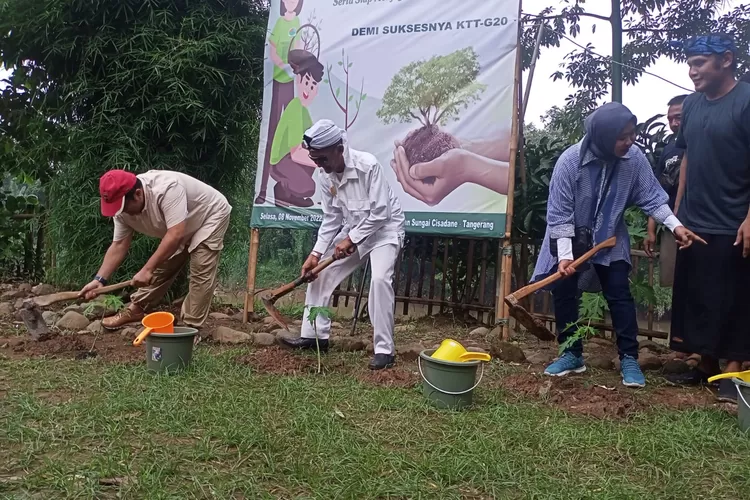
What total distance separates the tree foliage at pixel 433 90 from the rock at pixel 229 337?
81.1 inches

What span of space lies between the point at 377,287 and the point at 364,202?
0.53 m

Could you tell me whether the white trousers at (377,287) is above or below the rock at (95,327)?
above

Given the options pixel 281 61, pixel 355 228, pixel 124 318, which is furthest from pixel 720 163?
pixel 124 318

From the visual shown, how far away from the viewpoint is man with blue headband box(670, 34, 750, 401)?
3146mm

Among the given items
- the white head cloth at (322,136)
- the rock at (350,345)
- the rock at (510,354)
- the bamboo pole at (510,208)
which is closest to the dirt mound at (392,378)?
the rock at (350,345)

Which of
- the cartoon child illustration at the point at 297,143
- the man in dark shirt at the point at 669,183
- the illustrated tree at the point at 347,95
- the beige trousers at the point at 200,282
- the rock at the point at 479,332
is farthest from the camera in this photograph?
the cartoon child illustration at the point at 297,143

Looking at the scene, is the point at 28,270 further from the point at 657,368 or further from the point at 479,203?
the point at 657,368

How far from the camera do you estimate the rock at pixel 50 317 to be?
15.2 ft

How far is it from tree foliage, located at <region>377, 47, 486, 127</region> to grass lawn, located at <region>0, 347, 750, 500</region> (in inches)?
95.7

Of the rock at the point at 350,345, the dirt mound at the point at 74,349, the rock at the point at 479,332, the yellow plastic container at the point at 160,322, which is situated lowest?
the dirt mound at the point at 74,349

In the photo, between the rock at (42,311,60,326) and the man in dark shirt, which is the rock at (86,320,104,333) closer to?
the rock at (42,311,60,326)

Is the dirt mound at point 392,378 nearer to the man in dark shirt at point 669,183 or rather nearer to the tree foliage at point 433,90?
the man in dark shirt at point 669,183

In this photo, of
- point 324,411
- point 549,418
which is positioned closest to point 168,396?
point 324,411

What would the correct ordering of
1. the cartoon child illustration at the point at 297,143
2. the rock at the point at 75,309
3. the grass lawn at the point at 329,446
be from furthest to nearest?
the cartoon child illustration at the point at 297,143 → the rock at the point at 75,309 → the grass lawn at the point at 329,446
